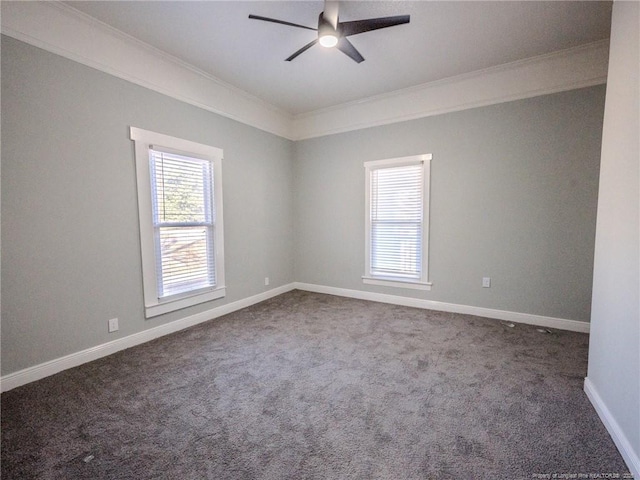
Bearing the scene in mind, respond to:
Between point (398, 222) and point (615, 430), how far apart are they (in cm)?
297

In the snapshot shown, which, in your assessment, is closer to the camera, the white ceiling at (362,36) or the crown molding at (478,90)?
the white ceiling at (362,36)

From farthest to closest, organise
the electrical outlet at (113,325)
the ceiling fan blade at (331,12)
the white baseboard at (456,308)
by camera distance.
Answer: the white baseboard at (456,308) → the electrical outlet at (113,325) → the ceiling fan blade at (331,12)

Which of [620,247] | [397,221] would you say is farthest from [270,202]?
[620,247]

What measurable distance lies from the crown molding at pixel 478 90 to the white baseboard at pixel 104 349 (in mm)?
3209

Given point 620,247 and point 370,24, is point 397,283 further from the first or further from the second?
point 370,24

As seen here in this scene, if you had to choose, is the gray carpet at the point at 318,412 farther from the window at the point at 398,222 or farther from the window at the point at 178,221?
the window at the point at 398,222

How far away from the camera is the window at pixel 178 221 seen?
3.00 metres

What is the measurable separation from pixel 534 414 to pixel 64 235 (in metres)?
3.81

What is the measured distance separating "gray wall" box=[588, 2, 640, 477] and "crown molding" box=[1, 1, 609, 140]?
4.54 feet

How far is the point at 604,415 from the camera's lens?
1.76 m

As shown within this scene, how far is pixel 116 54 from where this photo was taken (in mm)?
2711

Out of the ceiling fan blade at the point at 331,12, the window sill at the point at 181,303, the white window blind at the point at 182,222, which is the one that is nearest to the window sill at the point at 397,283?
the window sill at the point at 181,303

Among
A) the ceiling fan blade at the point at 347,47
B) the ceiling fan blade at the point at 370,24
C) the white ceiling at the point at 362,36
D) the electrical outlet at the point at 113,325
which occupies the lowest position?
the electrical outlet at the point at 113,325

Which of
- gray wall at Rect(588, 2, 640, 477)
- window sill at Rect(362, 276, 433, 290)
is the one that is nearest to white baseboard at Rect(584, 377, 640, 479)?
gray wall at Rect(588, 2, 640, 477)
